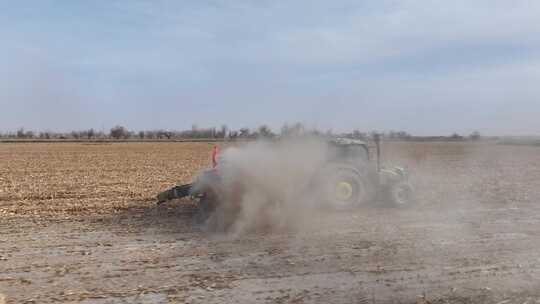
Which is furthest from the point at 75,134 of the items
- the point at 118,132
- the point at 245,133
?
the point at 245,133

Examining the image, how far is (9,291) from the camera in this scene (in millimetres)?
6910

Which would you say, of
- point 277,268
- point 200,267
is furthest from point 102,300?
point 277,268

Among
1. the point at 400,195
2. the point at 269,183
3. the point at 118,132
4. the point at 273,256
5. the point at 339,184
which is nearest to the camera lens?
the point at 273,256

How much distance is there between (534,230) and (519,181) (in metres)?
10.4

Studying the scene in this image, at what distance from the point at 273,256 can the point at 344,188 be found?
4.57m

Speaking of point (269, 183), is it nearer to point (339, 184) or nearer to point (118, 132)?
point (339, 184)

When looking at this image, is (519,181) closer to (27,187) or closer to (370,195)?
(370,195)


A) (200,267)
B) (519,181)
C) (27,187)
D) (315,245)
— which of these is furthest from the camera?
(519,181)

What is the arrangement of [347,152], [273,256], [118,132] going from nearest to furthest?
[273,256] → [347,152] → [118,132]

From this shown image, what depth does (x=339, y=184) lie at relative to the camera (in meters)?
12.9

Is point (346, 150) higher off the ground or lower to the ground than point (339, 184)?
higher

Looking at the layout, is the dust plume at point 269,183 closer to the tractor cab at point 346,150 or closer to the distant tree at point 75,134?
the tractor cab at point 346,150

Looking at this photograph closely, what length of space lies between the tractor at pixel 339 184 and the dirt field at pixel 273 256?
490 mm

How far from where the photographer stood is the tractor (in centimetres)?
1187
